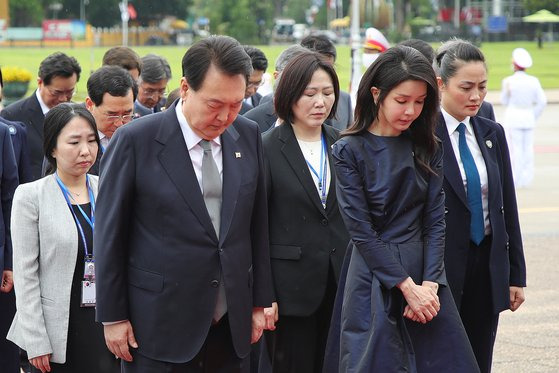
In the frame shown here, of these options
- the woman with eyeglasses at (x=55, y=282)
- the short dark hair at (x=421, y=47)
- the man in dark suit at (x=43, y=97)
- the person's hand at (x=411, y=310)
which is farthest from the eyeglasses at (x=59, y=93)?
the person's hand at (x=411, y=310)

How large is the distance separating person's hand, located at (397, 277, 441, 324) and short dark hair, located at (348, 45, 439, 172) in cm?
52

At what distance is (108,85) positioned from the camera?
5848 mm

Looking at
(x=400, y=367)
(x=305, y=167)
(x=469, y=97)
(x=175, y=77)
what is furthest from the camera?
(x=175, y=77)

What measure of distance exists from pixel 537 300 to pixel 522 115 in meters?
7.68

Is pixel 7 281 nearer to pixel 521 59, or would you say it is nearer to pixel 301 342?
pixel 301 342

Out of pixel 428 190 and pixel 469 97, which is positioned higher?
pixel 469 97

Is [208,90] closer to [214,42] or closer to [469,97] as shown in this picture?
[214,42]

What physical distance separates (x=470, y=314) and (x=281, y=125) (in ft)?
4.50

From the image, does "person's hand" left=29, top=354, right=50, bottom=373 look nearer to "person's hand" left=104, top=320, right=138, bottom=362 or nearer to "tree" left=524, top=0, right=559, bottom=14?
"person's hand" left=104, top=320, right=138, bottom=362

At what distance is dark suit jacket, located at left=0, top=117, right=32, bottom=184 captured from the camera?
20.0 feet

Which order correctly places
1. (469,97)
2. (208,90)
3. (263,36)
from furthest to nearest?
(263,36) < (469,97) < (208,90)

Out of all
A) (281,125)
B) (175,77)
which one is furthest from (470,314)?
(175,77)

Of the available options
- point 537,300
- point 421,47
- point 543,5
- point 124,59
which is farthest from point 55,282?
point 543,5

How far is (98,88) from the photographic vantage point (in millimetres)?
5859
